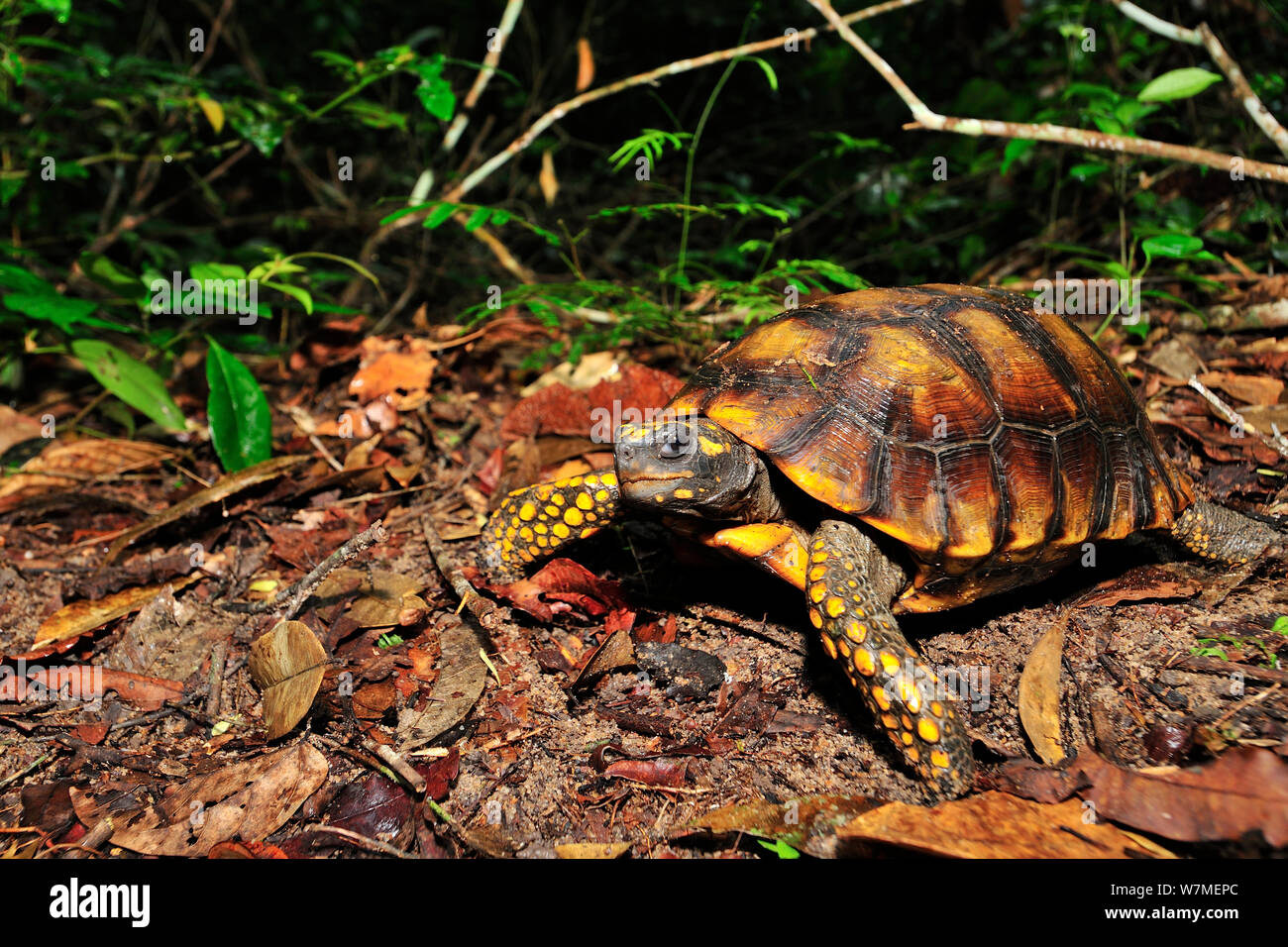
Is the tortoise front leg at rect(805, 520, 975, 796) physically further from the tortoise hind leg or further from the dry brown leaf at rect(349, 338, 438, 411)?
the dry brown leaf at rect(349, 338, 438, 411)

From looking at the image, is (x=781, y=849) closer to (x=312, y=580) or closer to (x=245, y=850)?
(x=245, y=850)

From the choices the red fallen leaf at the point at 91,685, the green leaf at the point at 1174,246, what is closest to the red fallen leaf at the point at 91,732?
the red fallen leaf at the point at 91,685

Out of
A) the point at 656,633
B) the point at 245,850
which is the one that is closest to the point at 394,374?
the point at 656,633

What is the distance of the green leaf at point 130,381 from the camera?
4.54m

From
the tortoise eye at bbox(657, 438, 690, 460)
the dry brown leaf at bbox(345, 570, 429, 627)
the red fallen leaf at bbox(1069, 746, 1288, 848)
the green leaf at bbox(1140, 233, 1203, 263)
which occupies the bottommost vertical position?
the red fallen leaf at bbox(1069, 746, 1288, 848)

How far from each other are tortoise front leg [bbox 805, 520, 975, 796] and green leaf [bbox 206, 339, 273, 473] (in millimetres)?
3325

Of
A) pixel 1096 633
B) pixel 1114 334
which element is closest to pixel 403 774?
pixel 1096 633

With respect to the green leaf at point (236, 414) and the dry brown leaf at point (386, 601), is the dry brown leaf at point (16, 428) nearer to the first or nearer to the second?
the green leaf at point (236, 414)

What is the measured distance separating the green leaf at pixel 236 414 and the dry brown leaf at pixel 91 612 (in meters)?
0.92

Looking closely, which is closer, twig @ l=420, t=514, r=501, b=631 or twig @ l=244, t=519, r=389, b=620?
twig @ l=244, t=519, r=389, b=620

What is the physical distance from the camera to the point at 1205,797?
2.20 meters

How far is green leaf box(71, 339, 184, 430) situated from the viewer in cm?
454

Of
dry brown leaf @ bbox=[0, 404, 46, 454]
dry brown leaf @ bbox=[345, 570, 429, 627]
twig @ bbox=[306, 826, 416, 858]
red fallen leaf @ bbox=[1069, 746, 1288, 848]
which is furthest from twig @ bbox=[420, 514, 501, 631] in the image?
dry brown leaf @ bbox=[0, 404, 46, 454]
